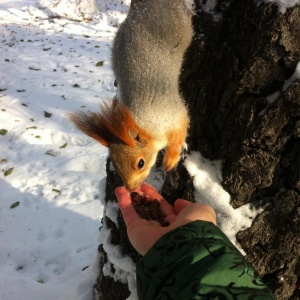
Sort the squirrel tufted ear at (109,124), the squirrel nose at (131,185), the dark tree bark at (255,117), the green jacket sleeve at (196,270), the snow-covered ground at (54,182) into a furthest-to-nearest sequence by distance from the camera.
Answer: the snow-covered ground at (54,182) → the squirrel nose at (131,185) → the squirrel tufted ear at (109,124) → the dark tree bark at (255,117) → the green jacket sleeve at (196,270)

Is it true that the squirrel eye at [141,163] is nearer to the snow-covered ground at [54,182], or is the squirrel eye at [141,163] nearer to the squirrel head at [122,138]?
the squirrel head at [122,138]

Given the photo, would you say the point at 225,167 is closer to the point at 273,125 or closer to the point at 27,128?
the point at 273,125

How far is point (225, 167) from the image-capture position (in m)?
1.11

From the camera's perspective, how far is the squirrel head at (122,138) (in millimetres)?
1221

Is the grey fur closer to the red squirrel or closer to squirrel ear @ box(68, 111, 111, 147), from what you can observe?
the red squirrel

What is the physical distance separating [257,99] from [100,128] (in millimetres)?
527

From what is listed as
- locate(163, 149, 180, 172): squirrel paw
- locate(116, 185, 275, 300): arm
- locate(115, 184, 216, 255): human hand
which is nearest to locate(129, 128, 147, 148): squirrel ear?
locate(163, 149, 180, 172): squirrel paw

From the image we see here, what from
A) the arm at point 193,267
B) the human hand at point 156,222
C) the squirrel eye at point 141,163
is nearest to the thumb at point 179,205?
the human hand at point 156,222

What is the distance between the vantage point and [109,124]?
4.06ft

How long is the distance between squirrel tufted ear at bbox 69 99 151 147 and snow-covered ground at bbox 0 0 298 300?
0.26 m

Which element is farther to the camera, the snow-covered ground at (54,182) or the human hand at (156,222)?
the snow-covered ground at (54,182)

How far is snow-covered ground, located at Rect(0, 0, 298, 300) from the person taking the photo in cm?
175

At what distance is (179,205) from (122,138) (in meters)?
0.32

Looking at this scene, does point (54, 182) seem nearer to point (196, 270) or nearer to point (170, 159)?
point (170, 159)
